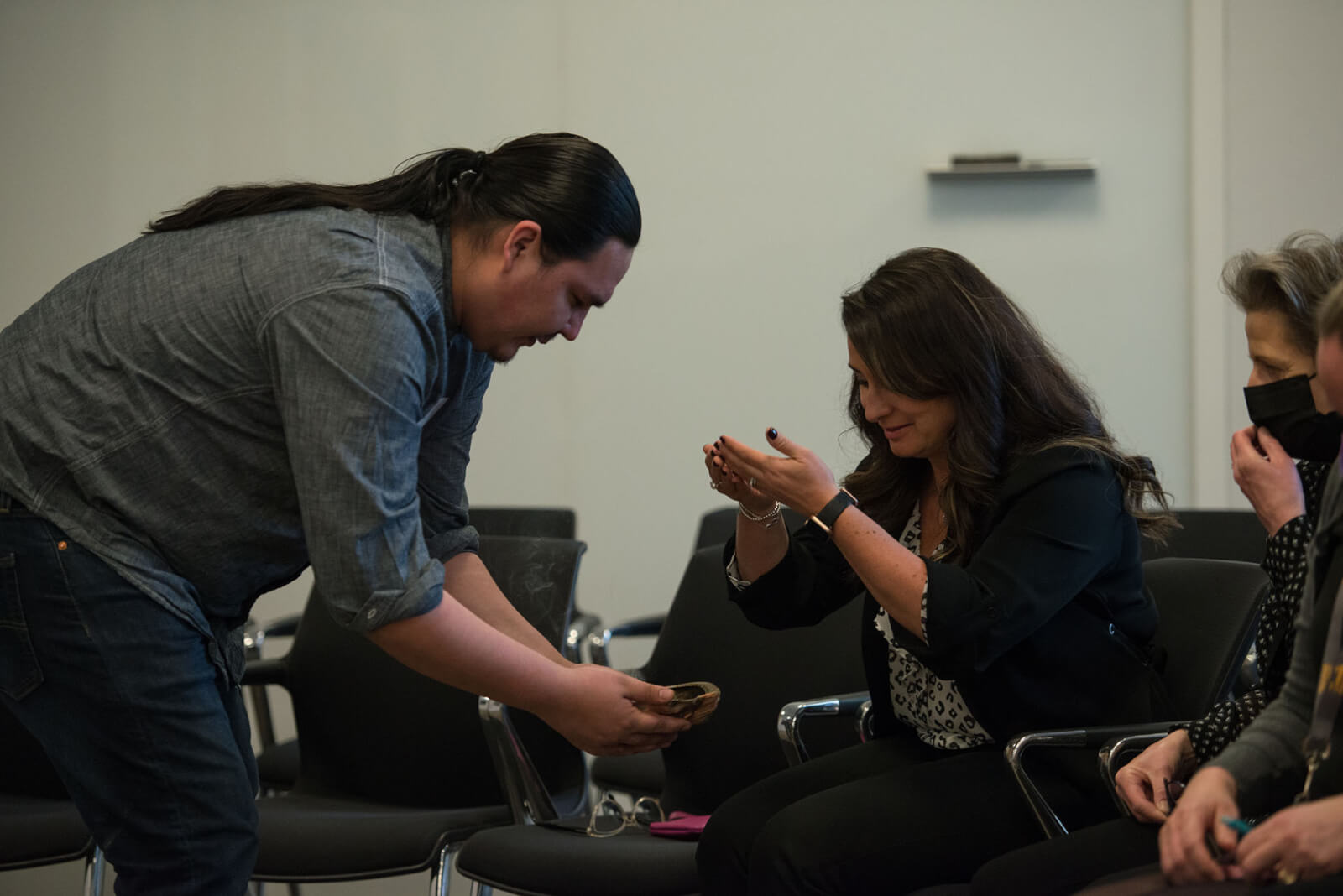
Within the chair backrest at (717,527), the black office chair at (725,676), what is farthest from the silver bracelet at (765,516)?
the chair backrest at (717,527)

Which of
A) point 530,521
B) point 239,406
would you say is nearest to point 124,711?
point 239,406

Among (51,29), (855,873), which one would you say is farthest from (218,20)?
(855,873)

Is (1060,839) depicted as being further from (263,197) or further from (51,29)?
(51,29)

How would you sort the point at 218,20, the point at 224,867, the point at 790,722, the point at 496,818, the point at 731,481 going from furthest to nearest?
the point at 218,20 < the point at 496,818 < the point at 790,722 < the point at 731,481 < the point at 224,867

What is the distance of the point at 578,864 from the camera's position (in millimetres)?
1829

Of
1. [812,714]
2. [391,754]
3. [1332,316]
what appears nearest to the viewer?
[1332,316]

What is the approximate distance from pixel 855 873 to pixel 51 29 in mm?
3433

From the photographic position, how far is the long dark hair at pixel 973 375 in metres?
1.67

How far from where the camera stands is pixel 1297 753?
1.21m

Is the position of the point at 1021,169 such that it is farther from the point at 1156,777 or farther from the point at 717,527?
the point at 1156,777

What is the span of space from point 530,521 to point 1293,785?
179cm

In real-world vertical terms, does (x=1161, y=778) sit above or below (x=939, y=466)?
below

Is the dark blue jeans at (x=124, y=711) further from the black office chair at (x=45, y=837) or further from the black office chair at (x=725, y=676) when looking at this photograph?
the black office chair at (x=45, y=837)

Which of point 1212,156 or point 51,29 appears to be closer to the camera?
point 1212,156
